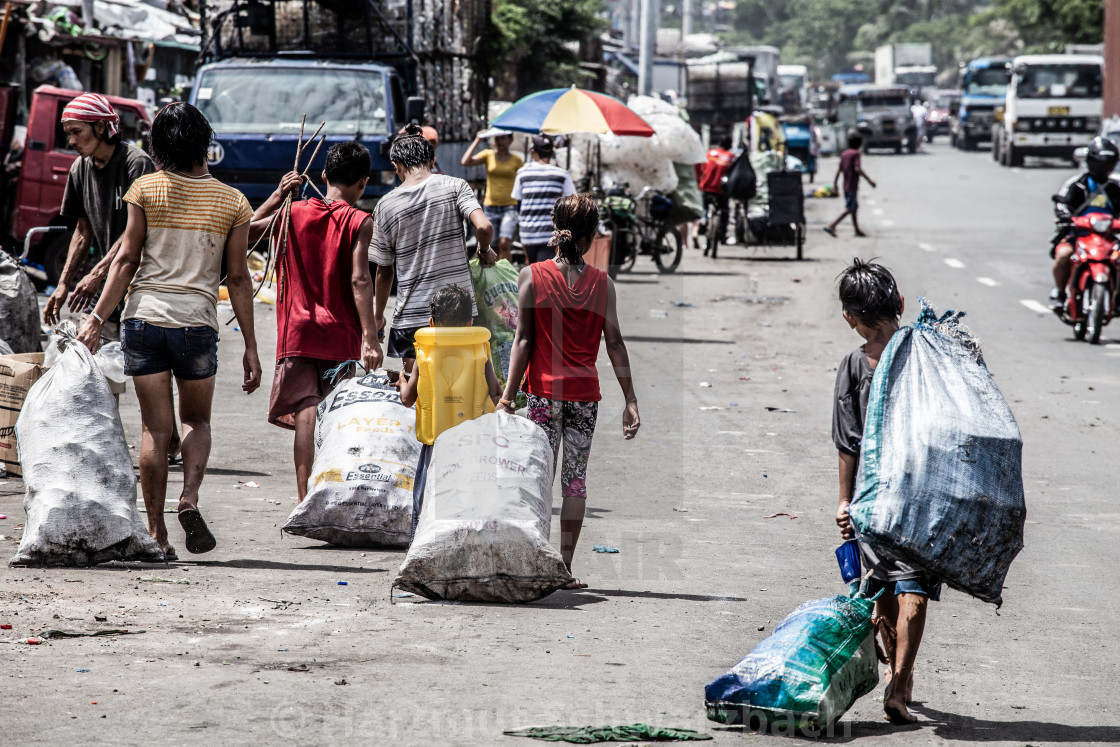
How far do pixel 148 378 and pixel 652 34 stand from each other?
25.8 m

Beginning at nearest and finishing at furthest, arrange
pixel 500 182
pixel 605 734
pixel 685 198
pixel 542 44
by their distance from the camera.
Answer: pixel 605 734 < pixel 500 182 < pixel 685 198 < pixel 542 44

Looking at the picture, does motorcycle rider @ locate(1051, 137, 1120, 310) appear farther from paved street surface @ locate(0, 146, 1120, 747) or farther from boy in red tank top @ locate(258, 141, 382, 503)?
boy in red tank top @ locate(258, 141, 382, 503)

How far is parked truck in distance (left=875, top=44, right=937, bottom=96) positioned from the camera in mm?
76000

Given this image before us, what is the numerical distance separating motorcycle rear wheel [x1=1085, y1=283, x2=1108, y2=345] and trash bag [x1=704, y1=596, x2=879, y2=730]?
985cm

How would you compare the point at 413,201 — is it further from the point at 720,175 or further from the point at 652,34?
the point at 652,34

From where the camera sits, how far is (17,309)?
8.95 metres

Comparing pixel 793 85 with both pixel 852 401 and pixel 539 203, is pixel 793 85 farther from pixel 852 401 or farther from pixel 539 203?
pixel 852 401

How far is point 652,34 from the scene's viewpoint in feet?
98.8

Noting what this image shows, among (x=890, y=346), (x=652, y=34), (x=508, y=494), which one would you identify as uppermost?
(x=652, y=34)

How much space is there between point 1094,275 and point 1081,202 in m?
0.94

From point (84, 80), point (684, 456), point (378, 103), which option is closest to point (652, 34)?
point (84, 80)

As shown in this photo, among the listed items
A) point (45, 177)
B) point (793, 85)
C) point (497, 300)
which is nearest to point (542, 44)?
point (45, 177)

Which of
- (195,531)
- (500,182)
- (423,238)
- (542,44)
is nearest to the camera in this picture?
(195,531)

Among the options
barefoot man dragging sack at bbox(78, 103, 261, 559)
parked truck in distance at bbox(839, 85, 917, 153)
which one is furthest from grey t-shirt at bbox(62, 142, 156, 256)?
parked truck in distance at bbox(839, 85, 917, 153)
